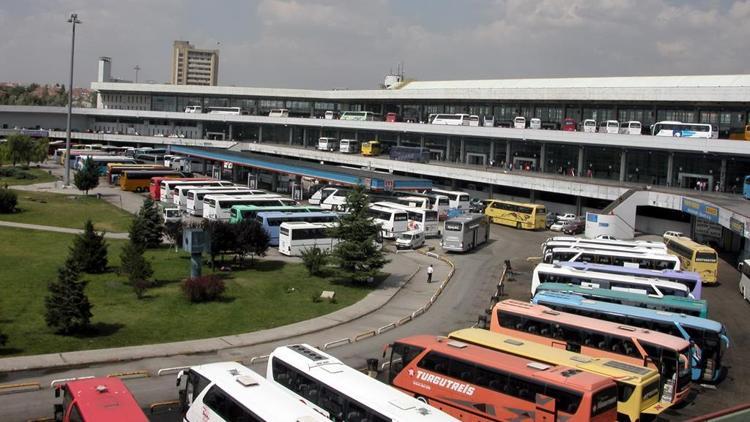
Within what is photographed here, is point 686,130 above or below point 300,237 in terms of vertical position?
above

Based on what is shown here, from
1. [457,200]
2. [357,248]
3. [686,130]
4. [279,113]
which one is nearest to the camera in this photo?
[357,248]

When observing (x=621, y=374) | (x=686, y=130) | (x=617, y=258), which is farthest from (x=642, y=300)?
(x=686, y=130)

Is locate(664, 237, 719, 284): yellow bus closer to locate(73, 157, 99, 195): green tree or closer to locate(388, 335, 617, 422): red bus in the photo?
locate(388, 335, 617, 422): red bus

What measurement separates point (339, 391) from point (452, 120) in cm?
5610

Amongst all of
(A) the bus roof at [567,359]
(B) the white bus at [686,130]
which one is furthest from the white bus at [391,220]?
(A) the bus roof at [567,359]

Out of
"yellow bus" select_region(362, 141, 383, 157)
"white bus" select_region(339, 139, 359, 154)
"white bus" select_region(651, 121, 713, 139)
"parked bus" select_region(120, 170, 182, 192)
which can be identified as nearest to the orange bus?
"white bus" select_region(651, 121, 713, 139)

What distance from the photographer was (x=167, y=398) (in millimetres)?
Result: 16000

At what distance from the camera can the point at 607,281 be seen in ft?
87.1

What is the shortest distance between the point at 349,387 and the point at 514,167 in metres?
51.8

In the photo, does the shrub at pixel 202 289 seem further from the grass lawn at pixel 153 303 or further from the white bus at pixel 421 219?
the white bus at pixel 421 219

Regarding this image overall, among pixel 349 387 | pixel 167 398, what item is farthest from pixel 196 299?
pixel 349 387

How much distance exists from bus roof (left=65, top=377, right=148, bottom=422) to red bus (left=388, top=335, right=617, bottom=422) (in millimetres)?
6571

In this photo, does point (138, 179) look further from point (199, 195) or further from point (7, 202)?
point (7, 202)

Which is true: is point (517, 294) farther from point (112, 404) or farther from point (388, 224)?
point (112, 404)
